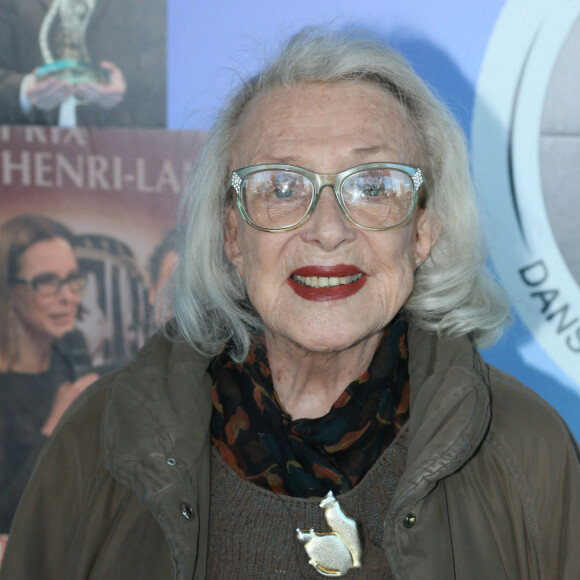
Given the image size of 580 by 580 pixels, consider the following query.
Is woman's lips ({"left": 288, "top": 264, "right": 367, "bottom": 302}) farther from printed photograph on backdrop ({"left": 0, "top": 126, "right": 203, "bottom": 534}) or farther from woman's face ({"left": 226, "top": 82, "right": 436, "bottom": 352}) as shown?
printed photograph on backdrop ({"left": 0, "top": 126, "right": 203, "bottom": 534})

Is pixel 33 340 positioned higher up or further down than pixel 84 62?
further down

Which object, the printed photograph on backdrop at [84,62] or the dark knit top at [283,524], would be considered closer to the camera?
the dark knit top at [283,524]

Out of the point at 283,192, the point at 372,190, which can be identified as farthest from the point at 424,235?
the point at 283,192

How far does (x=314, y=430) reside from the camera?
1436mm

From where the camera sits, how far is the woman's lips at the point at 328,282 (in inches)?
54.8

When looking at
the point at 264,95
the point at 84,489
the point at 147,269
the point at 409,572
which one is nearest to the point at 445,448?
the point at 409,572

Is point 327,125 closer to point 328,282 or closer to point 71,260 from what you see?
point 328,282

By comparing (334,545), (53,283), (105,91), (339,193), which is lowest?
(334,545)

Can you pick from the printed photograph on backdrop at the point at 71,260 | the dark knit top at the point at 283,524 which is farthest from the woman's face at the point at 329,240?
the printed photograph on backdrop at the point at 71,260

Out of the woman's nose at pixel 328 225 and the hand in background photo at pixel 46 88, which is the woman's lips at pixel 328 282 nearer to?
Answer: the woman's nose at pixel 328 225

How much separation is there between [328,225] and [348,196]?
7cm

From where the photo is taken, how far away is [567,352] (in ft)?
6.81

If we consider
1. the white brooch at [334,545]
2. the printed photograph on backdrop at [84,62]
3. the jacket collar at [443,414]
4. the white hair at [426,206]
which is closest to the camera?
the jacket collar at [443,414]

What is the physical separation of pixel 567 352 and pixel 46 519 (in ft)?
4.93
